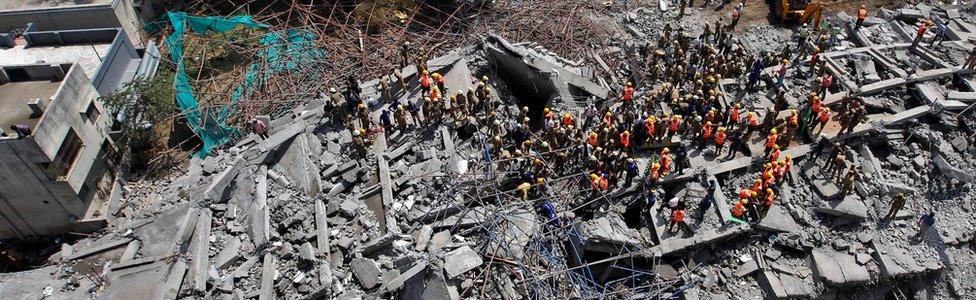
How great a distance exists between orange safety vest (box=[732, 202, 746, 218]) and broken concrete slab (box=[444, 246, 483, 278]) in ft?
21.7

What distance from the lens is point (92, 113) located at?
17609mm

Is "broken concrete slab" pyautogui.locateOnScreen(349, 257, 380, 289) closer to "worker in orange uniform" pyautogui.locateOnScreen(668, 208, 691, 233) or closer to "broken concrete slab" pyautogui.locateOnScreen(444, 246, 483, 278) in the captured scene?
"broken concrete slab" pyautogui.locateOnScreen(444, 246, 483, 278)

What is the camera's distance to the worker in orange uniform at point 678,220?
591 inches

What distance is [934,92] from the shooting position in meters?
19.2

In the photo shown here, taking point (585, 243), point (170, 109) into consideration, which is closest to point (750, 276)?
point (585, 243)

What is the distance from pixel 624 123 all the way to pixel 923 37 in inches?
517

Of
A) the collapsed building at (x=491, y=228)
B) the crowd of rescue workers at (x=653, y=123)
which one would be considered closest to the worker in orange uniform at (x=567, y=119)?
the crowd of rescue workers at (x=653, y=123)

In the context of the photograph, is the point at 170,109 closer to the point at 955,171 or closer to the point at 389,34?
the point at 389,34

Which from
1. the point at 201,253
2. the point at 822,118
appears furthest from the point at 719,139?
the point at 201,253

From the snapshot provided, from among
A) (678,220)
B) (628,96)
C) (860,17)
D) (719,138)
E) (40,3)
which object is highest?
(40,3)

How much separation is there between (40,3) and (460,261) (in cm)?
1800

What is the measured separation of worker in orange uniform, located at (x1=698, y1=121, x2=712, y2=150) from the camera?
16.8 m

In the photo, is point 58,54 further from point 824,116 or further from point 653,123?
point 824,116

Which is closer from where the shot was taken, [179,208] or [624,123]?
[179,208]
